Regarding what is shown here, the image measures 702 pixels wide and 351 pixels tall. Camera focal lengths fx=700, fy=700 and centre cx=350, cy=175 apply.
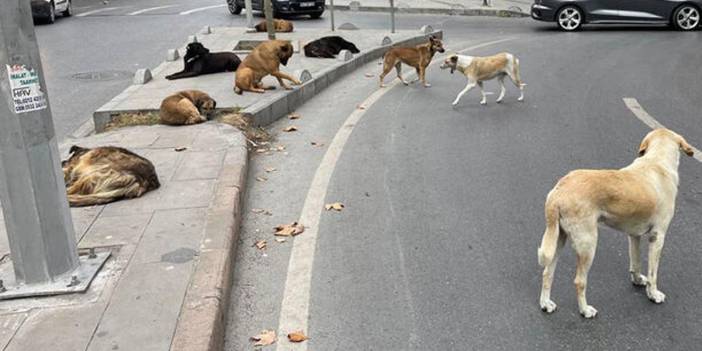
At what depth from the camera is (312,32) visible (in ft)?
58.7

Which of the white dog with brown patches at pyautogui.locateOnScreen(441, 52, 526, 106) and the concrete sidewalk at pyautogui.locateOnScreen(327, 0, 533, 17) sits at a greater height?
the white dog with brown patches at pyautogui.locateOnScreen(441, 52, 526, 106)

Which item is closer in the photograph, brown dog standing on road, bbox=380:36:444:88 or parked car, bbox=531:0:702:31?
brown dog standing on road, bbox=380:36:444:88

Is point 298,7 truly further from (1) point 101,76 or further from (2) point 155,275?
(2) point 155,275

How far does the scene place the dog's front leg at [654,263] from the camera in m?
3.92

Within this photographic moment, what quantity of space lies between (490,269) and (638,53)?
11.8 metres

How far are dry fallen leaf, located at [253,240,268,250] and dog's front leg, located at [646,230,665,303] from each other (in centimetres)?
256

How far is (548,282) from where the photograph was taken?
13.0 feet

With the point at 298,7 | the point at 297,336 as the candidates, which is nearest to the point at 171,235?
the point at 297,336

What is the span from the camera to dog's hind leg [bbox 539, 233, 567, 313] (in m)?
3.90

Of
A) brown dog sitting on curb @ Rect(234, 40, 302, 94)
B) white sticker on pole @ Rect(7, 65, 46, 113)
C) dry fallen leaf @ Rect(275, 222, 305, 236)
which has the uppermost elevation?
white sticker on pole @ Rect(7, 65, 46, 113)

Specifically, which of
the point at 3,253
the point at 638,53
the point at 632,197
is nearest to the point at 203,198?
the point at 3,253

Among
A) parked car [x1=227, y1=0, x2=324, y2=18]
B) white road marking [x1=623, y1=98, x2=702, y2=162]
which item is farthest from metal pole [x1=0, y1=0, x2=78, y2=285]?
parked car [x1=227, y1=0, x2=324, y2=18]

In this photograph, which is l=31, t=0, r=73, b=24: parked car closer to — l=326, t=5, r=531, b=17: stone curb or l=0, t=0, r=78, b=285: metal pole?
l=326, t=5, r=531, b=17: stone curb

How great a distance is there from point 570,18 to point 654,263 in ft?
54.2
